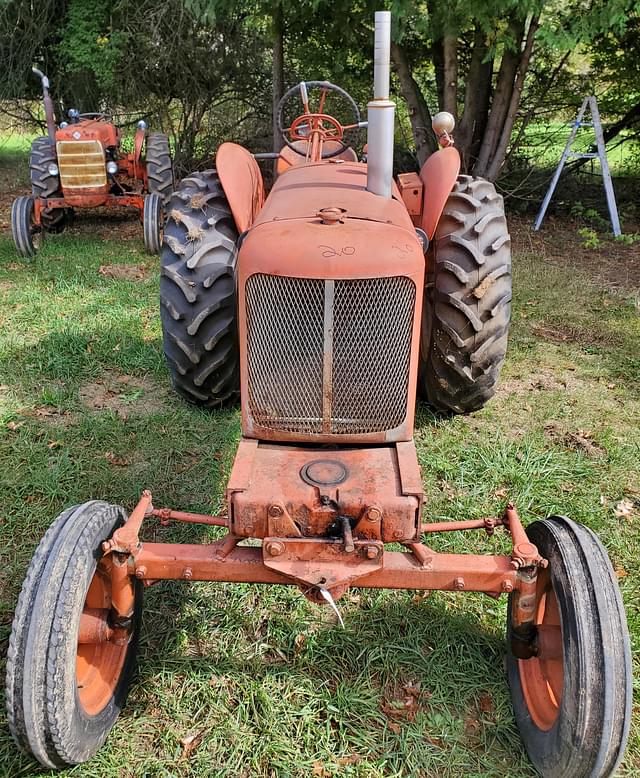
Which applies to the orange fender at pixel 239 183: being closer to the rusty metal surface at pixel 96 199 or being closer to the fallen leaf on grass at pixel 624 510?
the fallen leaf on grass at pixel 624 510

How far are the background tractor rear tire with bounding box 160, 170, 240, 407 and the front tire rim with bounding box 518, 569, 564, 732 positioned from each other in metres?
2.02

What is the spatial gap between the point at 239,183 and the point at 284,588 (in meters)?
2.14

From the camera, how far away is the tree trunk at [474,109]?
869 centimetres

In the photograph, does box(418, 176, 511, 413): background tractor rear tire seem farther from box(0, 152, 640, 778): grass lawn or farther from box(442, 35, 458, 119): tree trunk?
box(442, 35, 458, 119): tree trunk

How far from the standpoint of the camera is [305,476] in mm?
2400

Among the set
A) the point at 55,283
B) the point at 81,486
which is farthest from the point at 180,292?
the point at 55,283

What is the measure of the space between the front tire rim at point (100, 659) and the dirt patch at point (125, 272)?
4.67 metres

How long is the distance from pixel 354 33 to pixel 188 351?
6075 mm

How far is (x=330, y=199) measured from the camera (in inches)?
115

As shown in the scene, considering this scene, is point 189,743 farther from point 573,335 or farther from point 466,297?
point 573,335

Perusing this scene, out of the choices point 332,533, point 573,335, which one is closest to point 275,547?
point 332,533

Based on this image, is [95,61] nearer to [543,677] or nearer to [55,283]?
[55,283]

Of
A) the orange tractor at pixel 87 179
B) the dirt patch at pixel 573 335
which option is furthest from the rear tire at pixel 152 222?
the dirt patch at pixel 573 335

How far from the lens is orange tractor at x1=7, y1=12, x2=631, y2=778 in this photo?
6.89 ft
